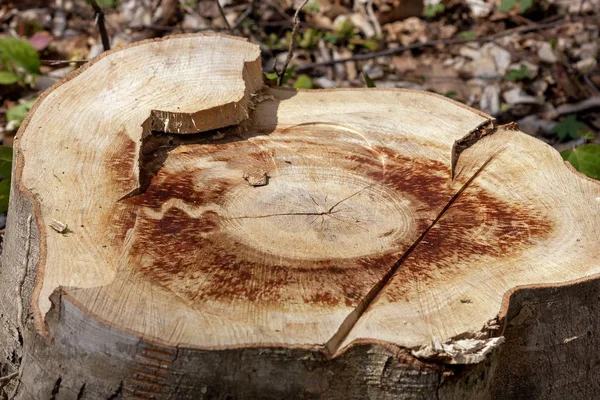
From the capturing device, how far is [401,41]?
4.57 meters

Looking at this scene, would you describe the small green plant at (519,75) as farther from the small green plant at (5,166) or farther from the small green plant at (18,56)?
the small green plant at (5,166)

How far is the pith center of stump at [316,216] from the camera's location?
177 centimetres

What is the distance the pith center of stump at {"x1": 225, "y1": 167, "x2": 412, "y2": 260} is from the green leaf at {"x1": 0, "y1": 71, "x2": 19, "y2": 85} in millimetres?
2100

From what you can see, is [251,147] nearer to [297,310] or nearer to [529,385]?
[297,310]

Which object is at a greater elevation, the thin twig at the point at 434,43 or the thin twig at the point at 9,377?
the thin twig at the point at 9,377

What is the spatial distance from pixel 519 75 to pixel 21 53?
261 cm

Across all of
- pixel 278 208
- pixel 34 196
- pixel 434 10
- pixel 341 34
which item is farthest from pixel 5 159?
pixel 434 10

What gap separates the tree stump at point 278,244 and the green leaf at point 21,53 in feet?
4.41

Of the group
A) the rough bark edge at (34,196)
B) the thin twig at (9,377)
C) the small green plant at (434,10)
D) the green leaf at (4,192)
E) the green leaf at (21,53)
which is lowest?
the small green plant at (434,10)

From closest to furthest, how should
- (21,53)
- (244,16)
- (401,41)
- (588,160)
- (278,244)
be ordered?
(278,244), (588,160), (21,53), (244,16), (401,41)

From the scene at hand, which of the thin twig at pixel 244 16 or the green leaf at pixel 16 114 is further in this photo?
the thin twig at pixel 244 16

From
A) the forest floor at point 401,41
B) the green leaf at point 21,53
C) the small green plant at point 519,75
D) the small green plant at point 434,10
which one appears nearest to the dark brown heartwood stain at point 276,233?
the green leaf at point 21,53

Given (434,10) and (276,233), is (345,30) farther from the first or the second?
(276,233)

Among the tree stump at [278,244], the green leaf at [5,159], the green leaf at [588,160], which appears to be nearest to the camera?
the tree stump at [278,244]
